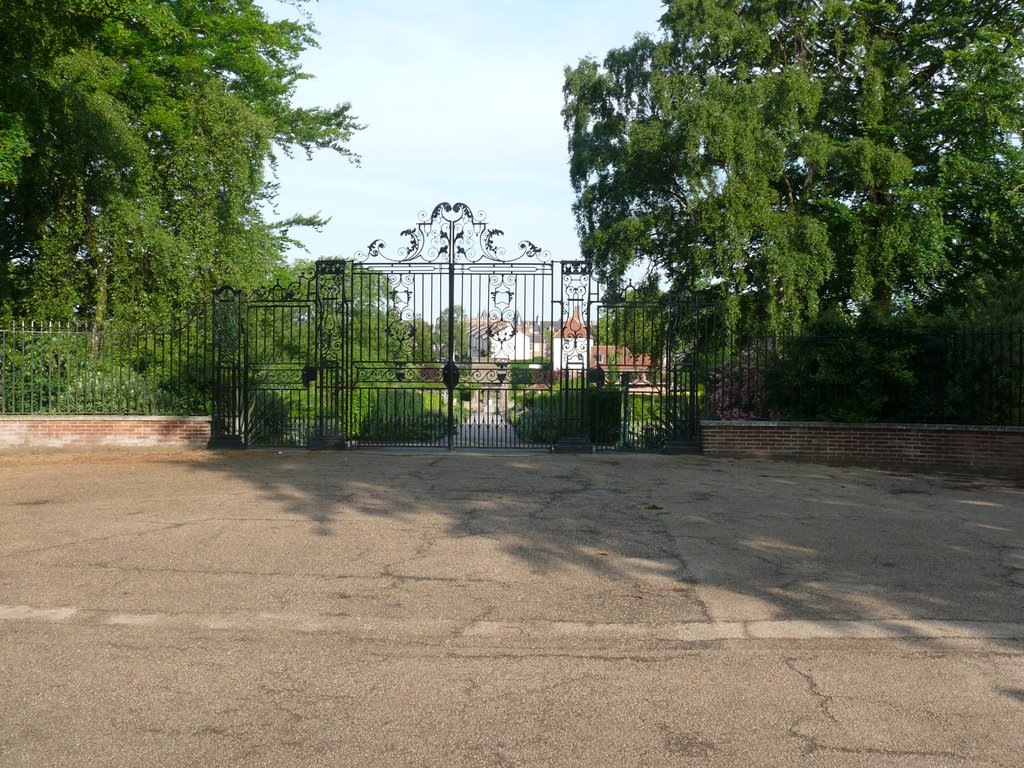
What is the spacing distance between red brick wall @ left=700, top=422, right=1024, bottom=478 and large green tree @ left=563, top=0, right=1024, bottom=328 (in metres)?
7.51

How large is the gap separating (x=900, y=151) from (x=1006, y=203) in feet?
9.83

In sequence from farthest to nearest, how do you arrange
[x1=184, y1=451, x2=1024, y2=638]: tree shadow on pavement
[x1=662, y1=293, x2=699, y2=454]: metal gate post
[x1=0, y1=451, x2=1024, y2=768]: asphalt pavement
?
[x1=662, y1=293, x2=699, y2=454]: metal gate post, [x1=184, y1=451, x2=1024, y2=638]: tree shadow on pavement, [x1=0, y1=451, x2=1024, y2=768]: asphalt pavement

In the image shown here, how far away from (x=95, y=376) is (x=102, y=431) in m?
→ 1.09

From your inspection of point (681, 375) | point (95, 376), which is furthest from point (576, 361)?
point (95, 376)

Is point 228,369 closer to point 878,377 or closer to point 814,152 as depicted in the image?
point 878,377

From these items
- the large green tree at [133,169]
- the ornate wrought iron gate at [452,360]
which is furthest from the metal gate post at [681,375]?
the large green tree at [133,169]

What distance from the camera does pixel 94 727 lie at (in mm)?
4008

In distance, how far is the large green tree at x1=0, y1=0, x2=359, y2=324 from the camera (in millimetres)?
20766

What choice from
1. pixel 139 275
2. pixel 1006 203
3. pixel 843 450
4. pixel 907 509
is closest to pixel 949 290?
pixel 1006 203

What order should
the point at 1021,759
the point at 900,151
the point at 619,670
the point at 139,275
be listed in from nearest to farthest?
1. the point at 1021,759
2. the point at 619,670
3. the point at 139,275
4. the point at 900,151

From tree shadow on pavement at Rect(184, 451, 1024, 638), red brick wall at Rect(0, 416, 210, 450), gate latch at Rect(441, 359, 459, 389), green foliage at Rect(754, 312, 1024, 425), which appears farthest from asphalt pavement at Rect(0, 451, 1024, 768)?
red brick wall at Rect(0, 416, 210, 450)

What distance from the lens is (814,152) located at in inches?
936

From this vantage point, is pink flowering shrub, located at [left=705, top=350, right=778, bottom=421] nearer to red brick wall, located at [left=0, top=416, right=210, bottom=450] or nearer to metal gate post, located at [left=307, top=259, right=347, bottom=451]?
metal gate post, located at [left=307, top=259, right=347, bottom=451]

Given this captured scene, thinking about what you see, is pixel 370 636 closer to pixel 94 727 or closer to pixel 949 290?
pixel 94 727
